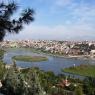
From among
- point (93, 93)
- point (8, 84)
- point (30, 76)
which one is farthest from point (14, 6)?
point (93, 93)

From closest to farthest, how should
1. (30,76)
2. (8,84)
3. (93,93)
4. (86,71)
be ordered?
(30,76), (8,84), (93,93), (86,71)

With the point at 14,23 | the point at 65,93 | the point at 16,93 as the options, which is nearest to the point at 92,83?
the point at 65,93

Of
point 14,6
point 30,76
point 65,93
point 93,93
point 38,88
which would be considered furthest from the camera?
point 93,93

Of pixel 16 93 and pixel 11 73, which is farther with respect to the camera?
pixel 11 73

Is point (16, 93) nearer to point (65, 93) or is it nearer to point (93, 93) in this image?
point (65, 93)

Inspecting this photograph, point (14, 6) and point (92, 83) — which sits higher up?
point (14, 6)

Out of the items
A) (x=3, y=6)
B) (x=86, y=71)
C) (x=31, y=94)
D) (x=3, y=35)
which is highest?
(x=3, y=6)

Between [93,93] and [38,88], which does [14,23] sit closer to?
[38,88]
